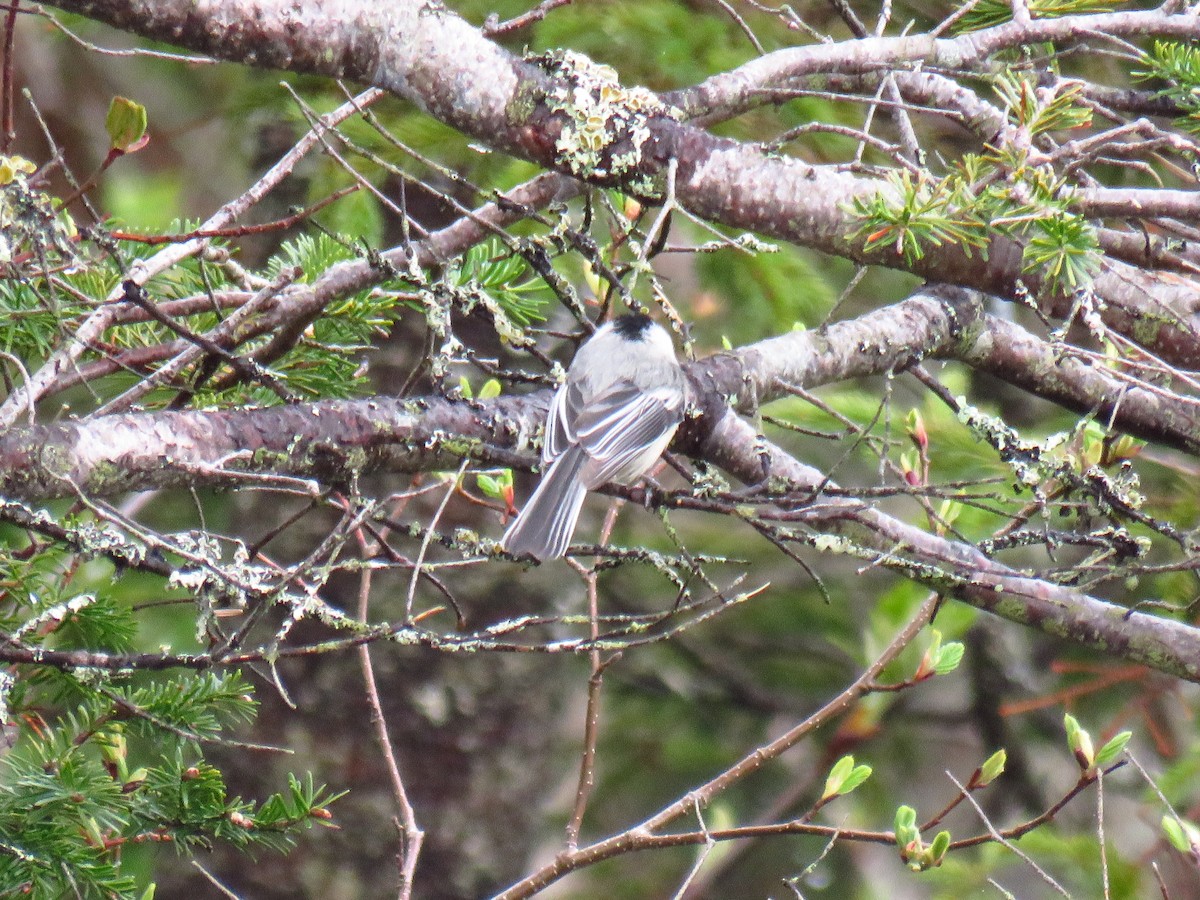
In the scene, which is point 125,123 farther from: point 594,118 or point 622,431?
point 622,431

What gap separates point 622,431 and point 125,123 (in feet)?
4.96

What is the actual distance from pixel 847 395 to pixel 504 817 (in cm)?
185

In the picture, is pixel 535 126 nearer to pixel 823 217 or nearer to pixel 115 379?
pixel 823 217

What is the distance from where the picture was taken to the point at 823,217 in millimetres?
2266

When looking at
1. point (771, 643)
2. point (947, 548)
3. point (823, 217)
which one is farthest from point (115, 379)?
point (771, 643)

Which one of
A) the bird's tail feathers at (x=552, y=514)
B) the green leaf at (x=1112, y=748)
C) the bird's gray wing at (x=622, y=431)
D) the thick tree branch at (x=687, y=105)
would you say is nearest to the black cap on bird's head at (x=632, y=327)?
the bird's gray wing at (x=622, y=431)

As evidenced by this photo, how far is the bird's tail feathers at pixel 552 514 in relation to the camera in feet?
7.48

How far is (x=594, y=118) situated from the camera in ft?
6.86

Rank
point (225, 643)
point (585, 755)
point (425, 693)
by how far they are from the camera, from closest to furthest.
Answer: point (225, 643)
point (585, 755)
point (425, 693)

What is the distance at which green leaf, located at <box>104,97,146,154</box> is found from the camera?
182 cm

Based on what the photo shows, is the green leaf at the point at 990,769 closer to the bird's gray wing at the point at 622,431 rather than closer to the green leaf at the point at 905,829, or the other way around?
the green leaf at the point at 905,829

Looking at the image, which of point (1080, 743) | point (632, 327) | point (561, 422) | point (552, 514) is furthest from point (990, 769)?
point (632, 327)

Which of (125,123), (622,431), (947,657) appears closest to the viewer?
(125,123)

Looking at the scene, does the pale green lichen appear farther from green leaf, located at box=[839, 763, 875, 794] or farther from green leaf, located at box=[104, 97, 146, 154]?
green leaf, located at box=[839, 763, 875, 794]
